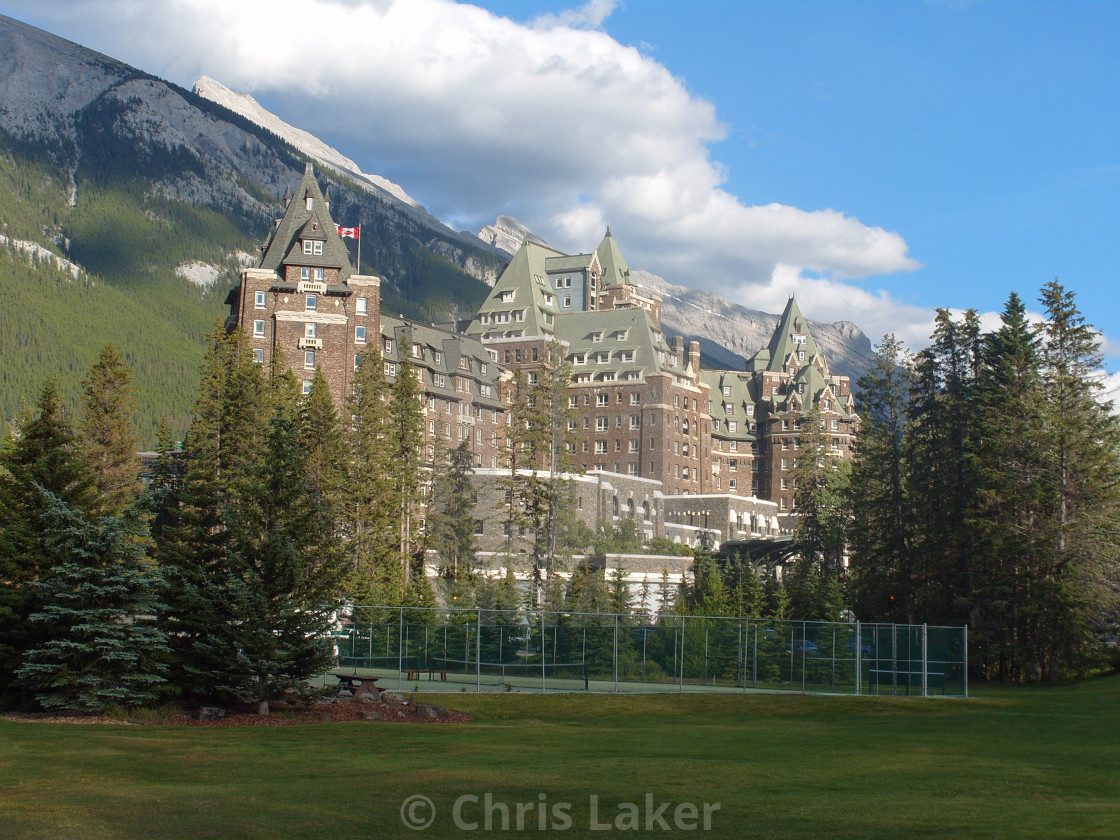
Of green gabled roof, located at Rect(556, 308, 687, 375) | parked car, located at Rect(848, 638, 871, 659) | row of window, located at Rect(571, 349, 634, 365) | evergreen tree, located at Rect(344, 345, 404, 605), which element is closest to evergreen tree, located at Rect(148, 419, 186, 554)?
evergreen tree, located at Rect(344, 345, 404, 605)

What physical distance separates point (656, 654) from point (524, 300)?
96.1 meters

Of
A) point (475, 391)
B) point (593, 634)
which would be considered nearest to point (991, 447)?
point (593, 634)

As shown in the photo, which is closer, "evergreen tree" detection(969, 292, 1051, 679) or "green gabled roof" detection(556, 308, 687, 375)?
"evergreen tree" detection(969, 292, 1051, 679)

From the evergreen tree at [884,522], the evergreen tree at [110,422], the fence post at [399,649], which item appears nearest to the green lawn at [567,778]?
the fence post at [399,649]

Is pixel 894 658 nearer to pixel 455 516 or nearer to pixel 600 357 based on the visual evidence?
pixel 455 516

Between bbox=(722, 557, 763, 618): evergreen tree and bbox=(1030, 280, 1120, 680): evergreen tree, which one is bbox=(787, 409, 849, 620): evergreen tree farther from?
bbox=(1030, 280, 1120, 680): evergreen tree

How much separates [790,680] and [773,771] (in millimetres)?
23981

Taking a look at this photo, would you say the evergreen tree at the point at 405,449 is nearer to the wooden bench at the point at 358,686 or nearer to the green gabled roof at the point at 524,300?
the wooden bench at the point at 358,686

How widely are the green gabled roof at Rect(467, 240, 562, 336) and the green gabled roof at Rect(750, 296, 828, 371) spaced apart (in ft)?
98.5

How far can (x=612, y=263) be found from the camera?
156 m

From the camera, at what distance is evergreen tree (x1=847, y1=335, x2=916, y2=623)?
6303 centimetres

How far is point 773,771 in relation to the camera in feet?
72.1

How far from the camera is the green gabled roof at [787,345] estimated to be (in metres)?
152

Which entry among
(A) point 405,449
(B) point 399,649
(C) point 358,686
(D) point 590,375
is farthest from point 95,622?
(D) point 590,375
